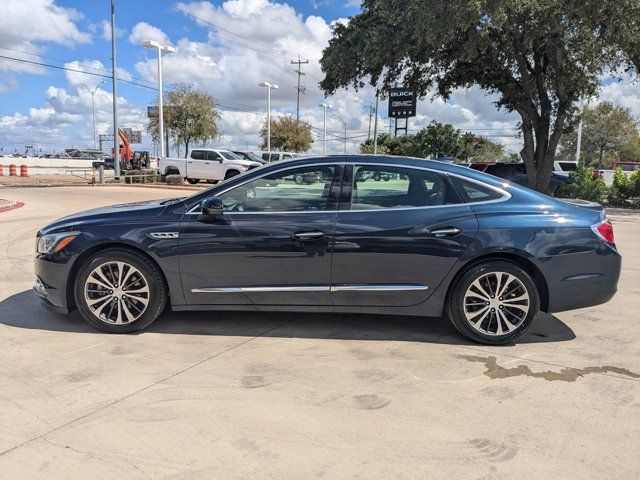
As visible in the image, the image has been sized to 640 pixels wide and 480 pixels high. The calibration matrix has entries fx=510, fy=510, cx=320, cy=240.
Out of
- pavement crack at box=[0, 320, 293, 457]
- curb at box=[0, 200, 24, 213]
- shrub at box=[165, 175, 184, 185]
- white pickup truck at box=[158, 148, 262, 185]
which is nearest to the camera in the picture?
pavement crack at box=[0, 320, 293, 457]

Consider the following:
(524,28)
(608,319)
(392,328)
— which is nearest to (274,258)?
(392,328)

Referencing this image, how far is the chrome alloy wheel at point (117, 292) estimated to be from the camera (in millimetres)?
4461

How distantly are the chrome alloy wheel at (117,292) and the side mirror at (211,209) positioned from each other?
76 centimetres

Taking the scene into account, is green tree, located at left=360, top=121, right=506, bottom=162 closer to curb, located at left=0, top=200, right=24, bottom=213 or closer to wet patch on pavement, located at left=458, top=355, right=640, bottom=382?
curb, located at left=0, top=200, right=24, bottom=213

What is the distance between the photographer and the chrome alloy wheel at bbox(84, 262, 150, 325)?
176 inches

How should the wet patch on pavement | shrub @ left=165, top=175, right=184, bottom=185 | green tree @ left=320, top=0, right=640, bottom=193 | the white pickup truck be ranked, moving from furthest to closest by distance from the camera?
shrub @ left=165, top=175, right=184, bottom=185, the white pickup truck, green tree @ left=320, top=0, right=640, bottom=193, the wet patch on pavement

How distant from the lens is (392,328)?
4.85 m

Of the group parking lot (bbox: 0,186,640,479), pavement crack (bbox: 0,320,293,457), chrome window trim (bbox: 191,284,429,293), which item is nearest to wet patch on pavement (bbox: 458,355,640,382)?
parking lot (bbox: 0,186,640,479)

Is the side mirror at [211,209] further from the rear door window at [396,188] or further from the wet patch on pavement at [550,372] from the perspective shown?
the wet patch on pavement at [550,372]

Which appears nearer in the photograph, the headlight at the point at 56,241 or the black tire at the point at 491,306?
the black tire at the point at 491,306

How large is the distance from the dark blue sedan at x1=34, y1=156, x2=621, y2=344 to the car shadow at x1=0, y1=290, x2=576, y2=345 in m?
0.29

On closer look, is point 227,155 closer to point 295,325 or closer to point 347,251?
point 295,325

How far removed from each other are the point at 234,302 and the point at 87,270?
4.33ft

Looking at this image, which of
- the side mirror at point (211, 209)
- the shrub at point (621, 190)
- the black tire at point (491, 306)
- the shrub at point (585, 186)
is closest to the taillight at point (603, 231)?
the black tire at point (491, 306)
